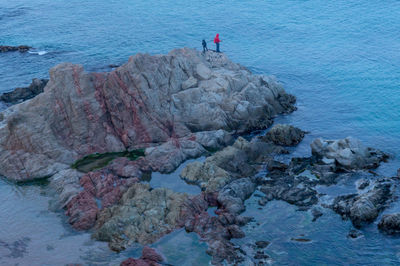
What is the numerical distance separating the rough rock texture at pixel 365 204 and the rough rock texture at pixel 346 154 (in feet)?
10.8

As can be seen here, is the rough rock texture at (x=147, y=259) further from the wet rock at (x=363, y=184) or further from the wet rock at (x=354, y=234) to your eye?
the wet rock at (x=363, y=184)

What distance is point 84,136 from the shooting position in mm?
47906

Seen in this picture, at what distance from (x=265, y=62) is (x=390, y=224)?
43014 mm

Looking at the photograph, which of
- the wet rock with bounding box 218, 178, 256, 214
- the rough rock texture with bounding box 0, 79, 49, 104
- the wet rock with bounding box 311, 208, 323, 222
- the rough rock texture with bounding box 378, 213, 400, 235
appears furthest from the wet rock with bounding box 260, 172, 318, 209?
the rough rock texture with bounding box 0, 79, 49, 104

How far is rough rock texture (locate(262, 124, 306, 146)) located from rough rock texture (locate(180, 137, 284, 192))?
4.33ft

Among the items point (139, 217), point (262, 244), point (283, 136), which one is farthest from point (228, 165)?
point (262, 244)

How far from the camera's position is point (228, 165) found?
43969 mm

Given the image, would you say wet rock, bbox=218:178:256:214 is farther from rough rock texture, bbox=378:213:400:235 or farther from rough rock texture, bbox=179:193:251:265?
rough rock texture, bbox=378:213:400:235

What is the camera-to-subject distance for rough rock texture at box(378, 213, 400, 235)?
3441cm

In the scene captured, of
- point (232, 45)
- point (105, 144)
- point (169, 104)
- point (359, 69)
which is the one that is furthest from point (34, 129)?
point (359, 69)

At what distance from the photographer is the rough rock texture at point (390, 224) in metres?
34.4

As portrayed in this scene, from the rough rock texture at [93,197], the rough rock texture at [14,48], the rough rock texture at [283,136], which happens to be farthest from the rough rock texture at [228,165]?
the rough rock texture at [14,48]

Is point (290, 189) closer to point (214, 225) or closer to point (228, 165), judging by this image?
point (228, 165)

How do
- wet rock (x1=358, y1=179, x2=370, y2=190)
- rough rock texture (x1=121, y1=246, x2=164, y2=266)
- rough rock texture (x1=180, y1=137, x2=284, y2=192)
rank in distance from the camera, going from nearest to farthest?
1. rough rock texture (x1=121, y1=246, x2=164, y2=266)
2. wet rock (x1=358, y1=179, x2=370, y2=190)
3. rough rock texture (x1=180, y1=137, x2=284, y2=192)
